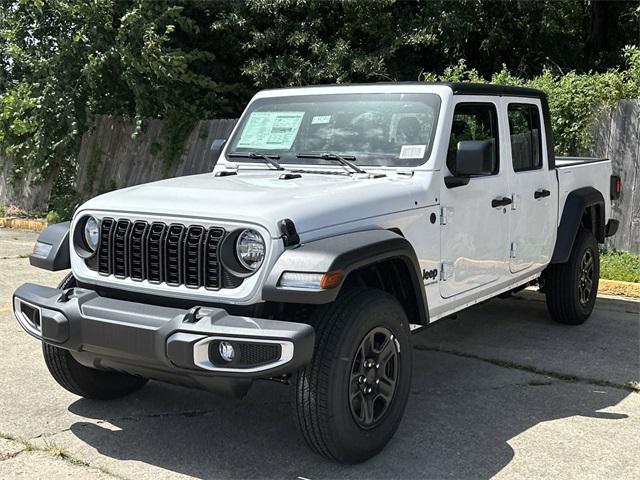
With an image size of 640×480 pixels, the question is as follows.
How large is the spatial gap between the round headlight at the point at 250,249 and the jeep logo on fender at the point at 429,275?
1203 mm

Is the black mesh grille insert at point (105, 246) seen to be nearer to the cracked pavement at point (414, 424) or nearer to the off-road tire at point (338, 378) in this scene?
the cracked pavement at point (414, 424)

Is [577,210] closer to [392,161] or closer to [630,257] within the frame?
[392,161]

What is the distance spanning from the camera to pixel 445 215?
481 cm

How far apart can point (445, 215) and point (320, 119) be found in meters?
1.08

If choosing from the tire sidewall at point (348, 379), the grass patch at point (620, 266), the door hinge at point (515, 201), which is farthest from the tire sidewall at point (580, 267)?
the tire sidewall at point (348, 379)

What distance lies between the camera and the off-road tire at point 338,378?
146 inches

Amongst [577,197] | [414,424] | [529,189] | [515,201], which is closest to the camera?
[414,424]

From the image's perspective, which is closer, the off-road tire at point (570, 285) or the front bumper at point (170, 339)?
the front bumper at point (170, 339)

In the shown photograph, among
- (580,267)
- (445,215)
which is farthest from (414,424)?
(580,267)

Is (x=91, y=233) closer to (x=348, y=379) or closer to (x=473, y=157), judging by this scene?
(x=348, y=379)

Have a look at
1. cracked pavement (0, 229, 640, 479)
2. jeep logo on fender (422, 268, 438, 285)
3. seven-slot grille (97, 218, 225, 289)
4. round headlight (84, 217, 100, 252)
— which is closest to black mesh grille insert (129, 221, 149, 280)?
seven-slot grille (97, 218, 225, 289)

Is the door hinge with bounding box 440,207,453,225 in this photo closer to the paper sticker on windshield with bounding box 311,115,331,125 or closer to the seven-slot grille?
the paper sticker on windshield with bounding box 311,115,331,125

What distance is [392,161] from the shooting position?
4.85 metres

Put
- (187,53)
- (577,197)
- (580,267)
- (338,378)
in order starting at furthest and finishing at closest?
(187,53), (580,267), (577,197), (338,378)
